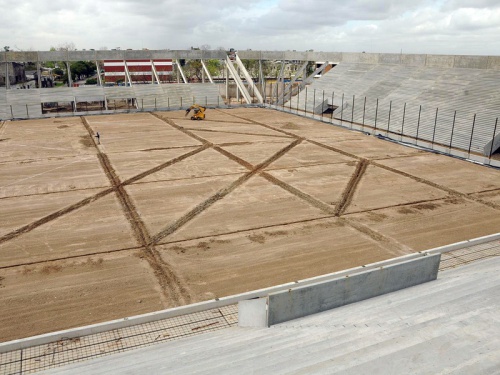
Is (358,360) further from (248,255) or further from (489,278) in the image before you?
(248,255)

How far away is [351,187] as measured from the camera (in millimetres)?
26953

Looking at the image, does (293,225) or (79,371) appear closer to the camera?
(79,371)

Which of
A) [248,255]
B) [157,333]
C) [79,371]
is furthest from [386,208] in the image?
[79,371]

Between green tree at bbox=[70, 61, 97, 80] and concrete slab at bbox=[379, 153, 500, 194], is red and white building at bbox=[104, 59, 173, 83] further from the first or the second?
concrete slab at bbox=[379, 153, 500, 194]

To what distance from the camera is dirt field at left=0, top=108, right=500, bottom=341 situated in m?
15.2

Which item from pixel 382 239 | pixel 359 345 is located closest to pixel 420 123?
pixel 382 239

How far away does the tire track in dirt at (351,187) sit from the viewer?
2325cm

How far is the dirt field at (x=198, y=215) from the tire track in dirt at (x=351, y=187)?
186 millimetres

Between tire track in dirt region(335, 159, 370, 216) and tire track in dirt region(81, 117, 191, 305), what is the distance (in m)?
9.97

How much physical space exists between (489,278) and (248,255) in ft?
29.4

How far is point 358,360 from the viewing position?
8398mm

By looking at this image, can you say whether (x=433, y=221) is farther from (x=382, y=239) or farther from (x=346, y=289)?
(x=346, y=289)

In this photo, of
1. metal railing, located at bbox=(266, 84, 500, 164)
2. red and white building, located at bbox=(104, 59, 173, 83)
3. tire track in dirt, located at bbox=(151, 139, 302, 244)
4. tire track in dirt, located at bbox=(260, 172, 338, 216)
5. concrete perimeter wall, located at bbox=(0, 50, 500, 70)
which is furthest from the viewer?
red and white building, located at bbox=(104, 59, 173, 83)

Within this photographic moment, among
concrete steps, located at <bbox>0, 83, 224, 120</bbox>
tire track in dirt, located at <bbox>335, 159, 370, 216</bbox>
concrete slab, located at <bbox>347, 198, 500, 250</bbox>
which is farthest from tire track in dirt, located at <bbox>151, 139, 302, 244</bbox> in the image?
concrete steps, located at <bbox>0, 83, 224, 120</bbox>
